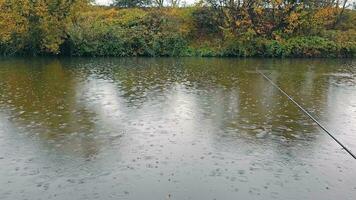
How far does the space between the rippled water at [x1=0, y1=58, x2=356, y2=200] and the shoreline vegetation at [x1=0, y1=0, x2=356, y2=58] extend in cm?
1732

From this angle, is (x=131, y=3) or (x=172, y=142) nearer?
(x=172, y=142)

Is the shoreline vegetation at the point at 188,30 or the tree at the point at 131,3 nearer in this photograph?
the shoreline vegetation at the point at 188,30

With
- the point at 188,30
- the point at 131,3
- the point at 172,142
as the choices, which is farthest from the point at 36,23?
the point at 172,142

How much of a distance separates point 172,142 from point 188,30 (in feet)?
102

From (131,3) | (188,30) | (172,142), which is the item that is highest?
(131,3)

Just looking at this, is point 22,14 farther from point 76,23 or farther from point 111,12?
point 111,12

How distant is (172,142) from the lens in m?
9.16

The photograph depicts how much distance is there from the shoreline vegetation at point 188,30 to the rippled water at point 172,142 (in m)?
17.3

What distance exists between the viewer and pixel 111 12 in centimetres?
4212

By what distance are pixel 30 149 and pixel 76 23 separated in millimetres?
28608

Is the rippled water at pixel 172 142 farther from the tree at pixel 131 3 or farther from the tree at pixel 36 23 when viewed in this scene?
the tree at pixel 131 3

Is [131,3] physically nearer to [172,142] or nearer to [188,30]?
[188,30]

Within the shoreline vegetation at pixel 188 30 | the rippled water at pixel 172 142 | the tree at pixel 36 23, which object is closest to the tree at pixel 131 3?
the shoreline vegetation at pixel 188 30

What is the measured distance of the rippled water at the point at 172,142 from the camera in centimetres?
675
